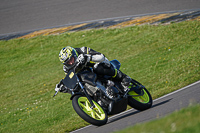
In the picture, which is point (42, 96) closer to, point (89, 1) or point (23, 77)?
point (23, 77)

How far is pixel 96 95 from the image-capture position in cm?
707

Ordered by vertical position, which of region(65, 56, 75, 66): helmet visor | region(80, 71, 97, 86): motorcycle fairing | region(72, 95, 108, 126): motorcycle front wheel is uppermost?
region(65, 56, 75, 66): helmet visor

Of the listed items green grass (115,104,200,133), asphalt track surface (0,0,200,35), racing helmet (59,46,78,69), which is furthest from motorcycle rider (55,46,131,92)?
asphalt track surface (0,0,200,35)

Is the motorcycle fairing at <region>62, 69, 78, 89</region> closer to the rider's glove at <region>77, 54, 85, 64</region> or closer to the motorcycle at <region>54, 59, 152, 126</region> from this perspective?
the motorcycle at <region>54, 59, 152, 126</region>

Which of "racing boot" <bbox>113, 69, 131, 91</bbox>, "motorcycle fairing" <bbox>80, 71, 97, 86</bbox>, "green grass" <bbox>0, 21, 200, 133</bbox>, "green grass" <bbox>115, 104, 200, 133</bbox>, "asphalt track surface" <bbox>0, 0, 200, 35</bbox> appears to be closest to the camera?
"green grass" <bbox>115, 104, 200, 133</bbox>

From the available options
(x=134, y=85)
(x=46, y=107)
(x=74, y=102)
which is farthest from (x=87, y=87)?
(x=46, y=107)

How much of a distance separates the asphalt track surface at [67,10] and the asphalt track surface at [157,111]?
9.06m

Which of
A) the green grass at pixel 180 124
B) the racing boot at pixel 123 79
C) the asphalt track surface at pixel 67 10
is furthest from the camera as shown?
the asphalt track surface at pixel 67 10

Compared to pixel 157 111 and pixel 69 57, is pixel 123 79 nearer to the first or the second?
pixel 157 111

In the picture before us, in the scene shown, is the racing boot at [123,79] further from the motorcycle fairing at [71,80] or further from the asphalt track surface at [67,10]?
the asphalt track surface at [67,10]

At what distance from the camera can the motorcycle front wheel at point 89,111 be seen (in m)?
6.41

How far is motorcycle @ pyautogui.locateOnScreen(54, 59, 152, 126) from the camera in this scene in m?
6.76

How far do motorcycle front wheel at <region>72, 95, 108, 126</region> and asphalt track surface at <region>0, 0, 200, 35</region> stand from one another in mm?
11039

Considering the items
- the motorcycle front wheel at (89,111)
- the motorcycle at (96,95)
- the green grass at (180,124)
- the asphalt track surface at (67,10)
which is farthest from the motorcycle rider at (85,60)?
the asphalt track surface at (67,10)
